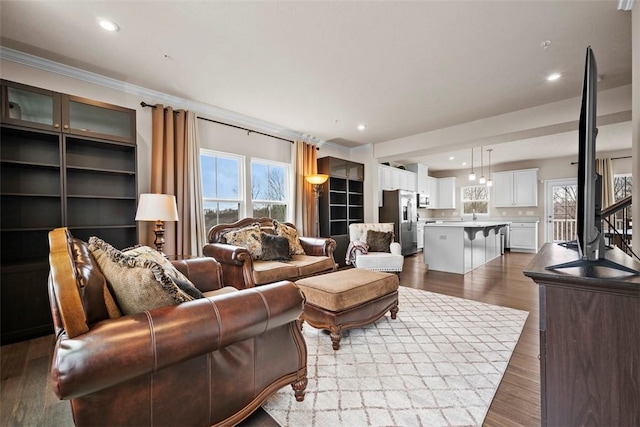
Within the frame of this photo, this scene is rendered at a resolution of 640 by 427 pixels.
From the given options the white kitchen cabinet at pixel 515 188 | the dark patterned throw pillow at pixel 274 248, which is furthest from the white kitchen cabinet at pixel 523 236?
the dark patterned throw pillow at pixel 274 248

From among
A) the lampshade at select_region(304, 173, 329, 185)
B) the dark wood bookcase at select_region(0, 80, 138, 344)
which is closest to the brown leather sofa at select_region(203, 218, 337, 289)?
the dark wood bookcase at select_region(0, 80, 138, 344)

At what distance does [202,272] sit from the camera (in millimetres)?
2229

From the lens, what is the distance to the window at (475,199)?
8234 millimetres

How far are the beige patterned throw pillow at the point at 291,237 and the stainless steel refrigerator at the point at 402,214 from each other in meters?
2.97

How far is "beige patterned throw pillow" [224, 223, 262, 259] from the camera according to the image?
337 centimetres

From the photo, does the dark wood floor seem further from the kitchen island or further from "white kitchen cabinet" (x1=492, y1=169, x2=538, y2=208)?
"white kitchen cabinet" (x1=492, y1=169, x2=538, y2=208)

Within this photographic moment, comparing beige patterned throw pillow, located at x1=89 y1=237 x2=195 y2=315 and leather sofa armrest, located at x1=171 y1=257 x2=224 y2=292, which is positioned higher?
beige patterned throw pillow, located at x1=89 y1=237 x2=195 y2=315

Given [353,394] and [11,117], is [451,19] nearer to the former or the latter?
[353,394]

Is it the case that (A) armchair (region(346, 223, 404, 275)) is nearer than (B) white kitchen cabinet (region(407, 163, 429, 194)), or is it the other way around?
(A) armchair (region(346, 223, 404, 275))

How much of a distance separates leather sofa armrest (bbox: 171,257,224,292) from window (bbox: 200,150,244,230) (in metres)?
1.71

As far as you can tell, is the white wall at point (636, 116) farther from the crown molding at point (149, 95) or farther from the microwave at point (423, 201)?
the microwave at point (423, 201)

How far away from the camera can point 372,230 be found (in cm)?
471

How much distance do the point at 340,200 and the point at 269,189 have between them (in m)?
1.63

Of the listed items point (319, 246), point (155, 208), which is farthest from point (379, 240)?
point (155, 208)
